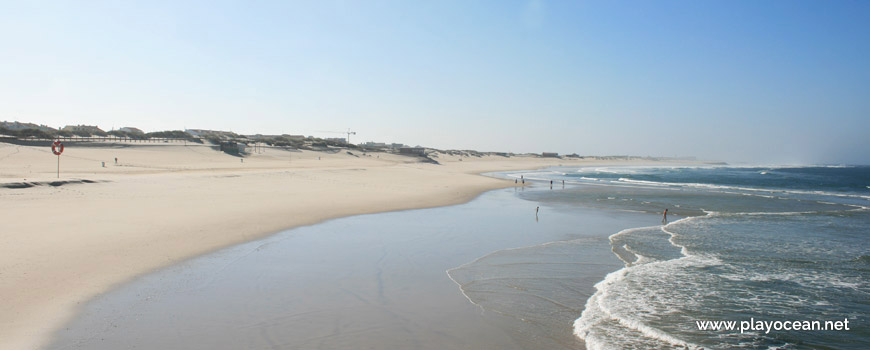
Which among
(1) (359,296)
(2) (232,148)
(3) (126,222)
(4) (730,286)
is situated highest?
(2) (232,148)

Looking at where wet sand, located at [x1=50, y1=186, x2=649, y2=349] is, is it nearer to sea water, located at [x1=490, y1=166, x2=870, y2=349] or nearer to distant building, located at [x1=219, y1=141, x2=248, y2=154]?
sea water, located at [x1=490, y1=166, x2=870, y2=349]

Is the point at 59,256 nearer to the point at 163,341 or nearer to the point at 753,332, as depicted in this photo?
the point at 163,341

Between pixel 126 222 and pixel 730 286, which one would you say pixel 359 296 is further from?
pixel 126 222

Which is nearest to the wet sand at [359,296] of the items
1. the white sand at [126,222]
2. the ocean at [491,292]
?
the ocean at [491,292]

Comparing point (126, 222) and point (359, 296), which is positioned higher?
point (126, 222)

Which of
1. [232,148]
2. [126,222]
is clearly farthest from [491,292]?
[232,148]

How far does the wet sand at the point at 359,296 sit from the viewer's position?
671cm

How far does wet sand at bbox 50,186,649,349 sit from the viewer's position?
6.71 m

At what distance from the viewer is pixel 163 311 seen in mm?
7539

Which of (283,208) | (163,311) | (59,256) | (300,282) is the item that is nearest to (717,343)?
(300,282)

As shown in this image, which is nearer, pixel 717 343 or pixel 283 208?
pixel 717 343

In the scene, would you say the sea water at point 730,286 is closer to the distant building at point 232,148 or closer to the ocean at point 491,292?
the ocean at point 491,292

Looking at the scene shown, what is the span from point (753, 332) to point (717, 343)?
1.08 m

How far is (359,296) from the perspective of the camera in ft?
28.8
